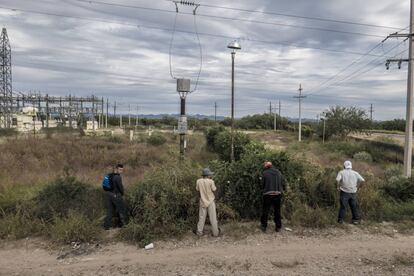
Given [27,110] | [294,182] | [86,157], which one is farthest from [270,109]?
[294,182]

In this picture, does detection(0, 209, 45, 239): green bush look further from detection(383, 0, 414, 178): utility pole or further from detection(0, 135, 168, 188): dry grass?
detection(383, 0, 414, 178): utility pole

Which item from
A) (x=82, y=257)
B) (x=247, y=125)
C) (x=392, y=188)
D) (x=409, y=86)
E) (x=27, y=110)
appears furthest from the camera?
(x=247, y=125)

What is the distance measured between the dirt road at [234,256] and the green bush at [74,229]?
29 cm

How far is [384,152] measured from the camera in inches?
1113

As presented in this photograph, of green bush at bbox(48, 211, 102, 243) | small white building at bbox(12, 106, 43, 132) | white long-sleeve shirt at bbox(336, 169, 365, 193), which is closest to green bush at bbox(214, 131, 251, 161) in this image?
white long-sleeve shirt at bbox(336, 169, 365, 193)

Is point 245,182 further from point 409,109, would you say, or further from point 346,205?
point 409,109

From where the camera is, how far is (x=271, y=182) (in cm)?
759

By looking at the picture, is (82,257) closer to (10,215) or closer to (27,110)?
(10,215)

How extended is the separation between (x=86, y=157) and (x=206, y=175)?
14.3 metres

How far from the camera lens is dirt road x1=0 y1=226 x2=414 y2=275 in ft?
18.3

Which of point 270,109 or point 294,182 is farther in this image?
point 270,109

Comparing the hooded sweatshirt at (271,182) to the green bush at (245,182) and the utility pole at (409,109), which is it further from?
the utility pole at (409,109)

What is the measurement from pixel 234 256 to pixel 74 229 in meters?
3.51

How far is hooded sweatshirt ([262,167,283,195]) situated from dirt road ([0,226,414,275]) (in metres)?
1.01
